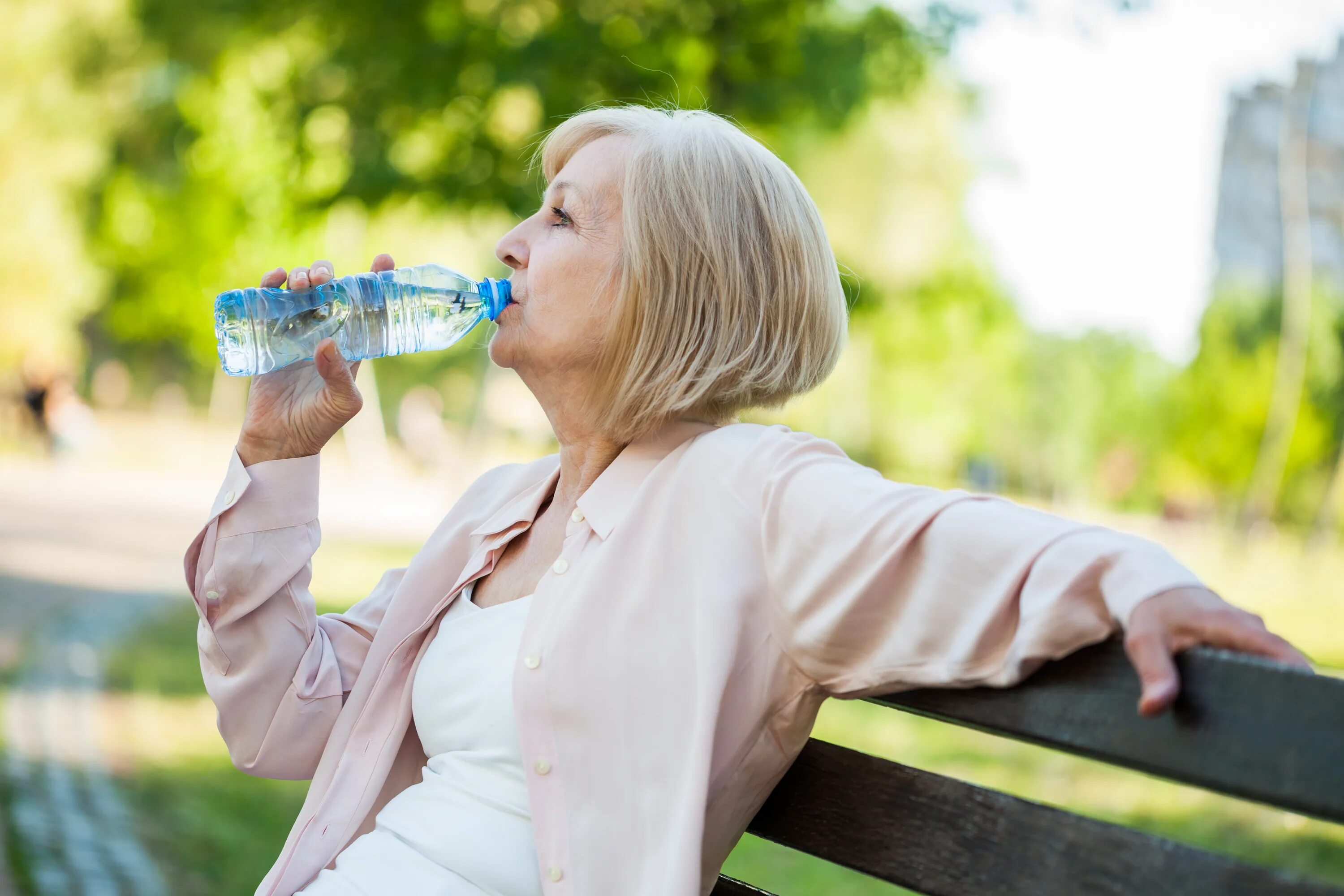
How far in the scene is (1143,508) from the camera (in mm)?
36000

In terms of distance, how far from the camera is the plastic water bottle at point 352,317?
233 centimetres

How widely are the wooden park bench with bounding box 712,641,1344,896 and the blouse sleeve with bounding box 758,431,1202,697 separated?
0.05 metres

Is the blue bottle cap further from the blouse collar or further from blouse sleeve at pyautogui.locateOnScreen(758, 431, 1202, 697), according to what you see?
blouse sleeve at pyautogui.locateOnScreen(758, 431, 1202, 697)

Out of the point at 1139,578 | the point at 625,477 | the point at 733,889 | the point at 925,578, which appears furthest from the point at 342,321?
the point at 1139,578

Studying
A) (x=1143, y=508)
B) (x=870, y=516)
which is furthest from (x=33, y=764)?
(x=1143, y=508)

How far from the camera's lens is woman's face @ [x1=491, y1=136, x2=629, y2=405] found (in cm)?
202

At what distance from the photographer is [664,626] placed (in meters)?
1.70

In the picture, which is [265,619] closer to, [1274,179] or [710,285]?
[710,285]

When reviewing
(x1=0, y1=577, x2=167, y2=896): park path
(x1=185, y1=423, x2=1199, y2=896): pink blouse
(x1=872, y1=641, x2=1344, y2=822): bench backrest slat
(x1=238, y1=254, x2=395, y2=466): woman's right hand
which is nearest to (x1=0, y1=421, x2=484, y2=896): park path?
(x1=0, y1=577, x2=167, y2=896): park path

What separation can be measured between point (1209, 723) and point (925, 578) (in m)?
0.34

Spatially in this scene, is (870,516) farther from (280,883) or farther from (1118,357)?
(1118,357)

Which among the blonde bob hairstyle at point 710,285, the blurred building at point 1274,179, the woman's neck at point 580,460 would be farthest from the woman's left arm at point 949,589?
the blurred building at point 1274,179

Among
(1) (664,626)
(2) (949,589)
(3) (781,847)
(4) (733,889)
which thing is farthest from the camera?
(3) (781,847)

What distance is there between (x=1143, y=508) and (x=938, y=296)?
82.2 feet
